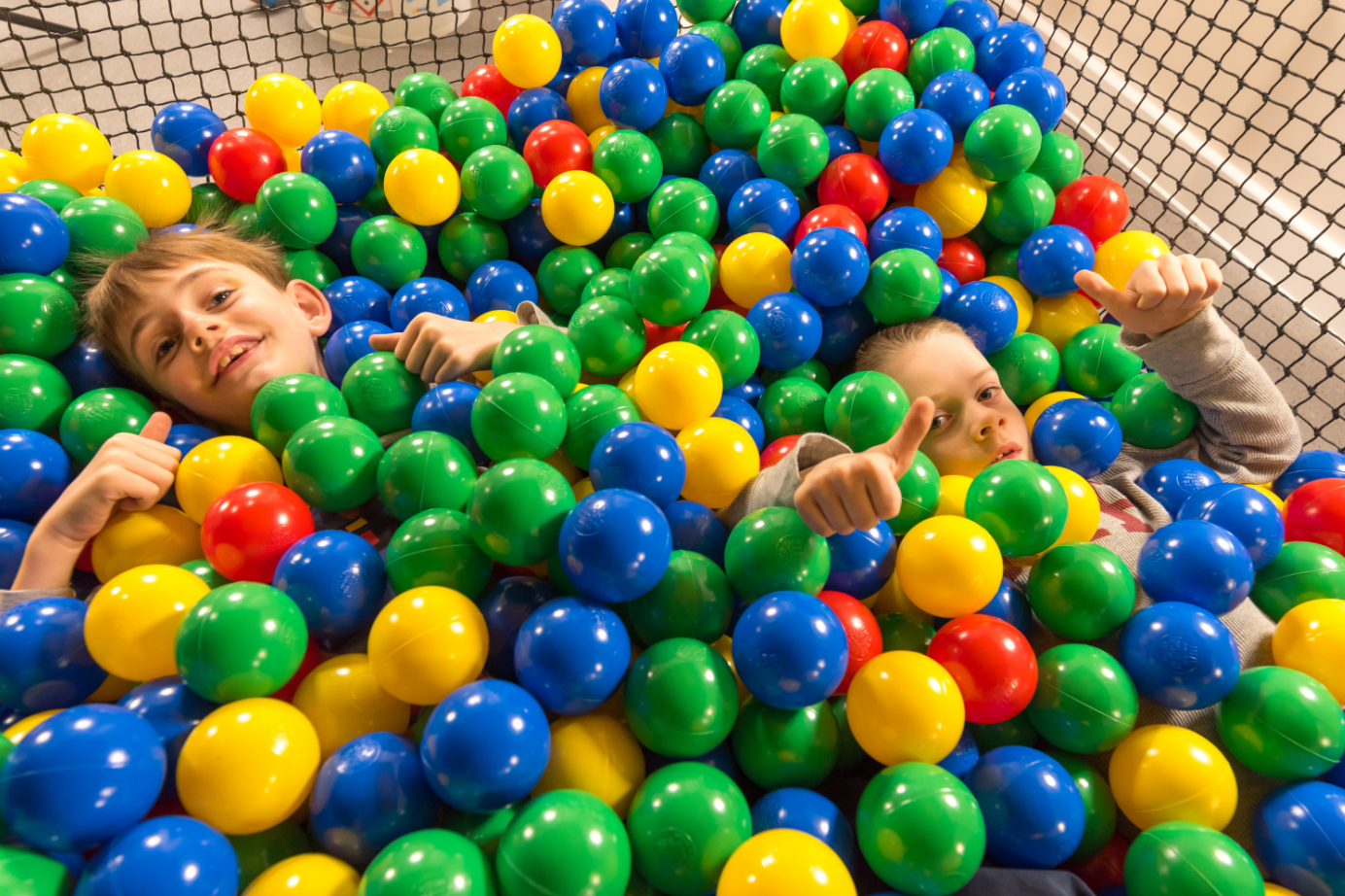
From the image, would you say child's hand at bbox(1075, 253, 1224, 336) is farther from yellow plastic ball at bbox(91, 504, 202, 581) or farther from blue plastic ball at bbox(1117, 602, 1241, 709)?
yellow plastic ball at bbox(91, 504, 202, 581)

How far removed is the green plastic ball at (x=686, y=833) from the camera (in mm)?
561

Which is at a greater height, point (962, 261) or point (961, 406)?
point (962, 261)

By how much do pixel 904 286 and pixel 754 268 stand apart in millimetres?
197

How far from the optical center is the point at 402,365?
3.04 ft

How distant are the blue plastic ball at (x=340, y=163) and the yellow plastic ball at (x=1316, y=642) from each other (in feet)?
4.19

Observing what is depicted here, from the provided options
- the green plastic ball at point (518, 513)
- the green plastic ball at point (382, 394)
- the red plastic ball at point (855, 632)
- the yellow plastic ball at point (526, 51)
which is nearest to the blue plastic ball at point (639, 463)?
the green plastic ball at point (518, 513)

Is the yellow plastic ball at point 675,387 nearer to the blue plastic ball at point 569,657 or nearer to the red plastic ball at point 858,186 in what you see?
the blue plastic ball at point 569,657

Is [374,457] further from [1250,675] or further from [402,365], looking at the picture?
[1250,675]

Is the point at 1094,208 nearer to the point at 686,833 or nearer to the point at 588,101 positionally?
the point at 588,101

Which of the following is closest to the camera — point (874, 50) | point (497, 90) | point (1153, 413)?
point (1153, 413)

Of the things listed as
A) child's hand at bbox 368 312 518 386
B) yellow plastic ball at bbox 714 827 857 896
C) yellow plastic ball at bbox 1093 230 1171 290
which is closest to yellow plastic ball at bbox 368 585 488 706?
yellow plastic ball at bbox 714 827 857 896

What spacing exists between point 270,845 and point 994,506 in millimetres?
650

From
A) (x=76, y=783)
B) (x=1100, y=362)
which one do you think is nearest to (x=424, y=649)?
(x=76, y=783)

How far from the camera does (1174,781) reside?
2.03 feet
